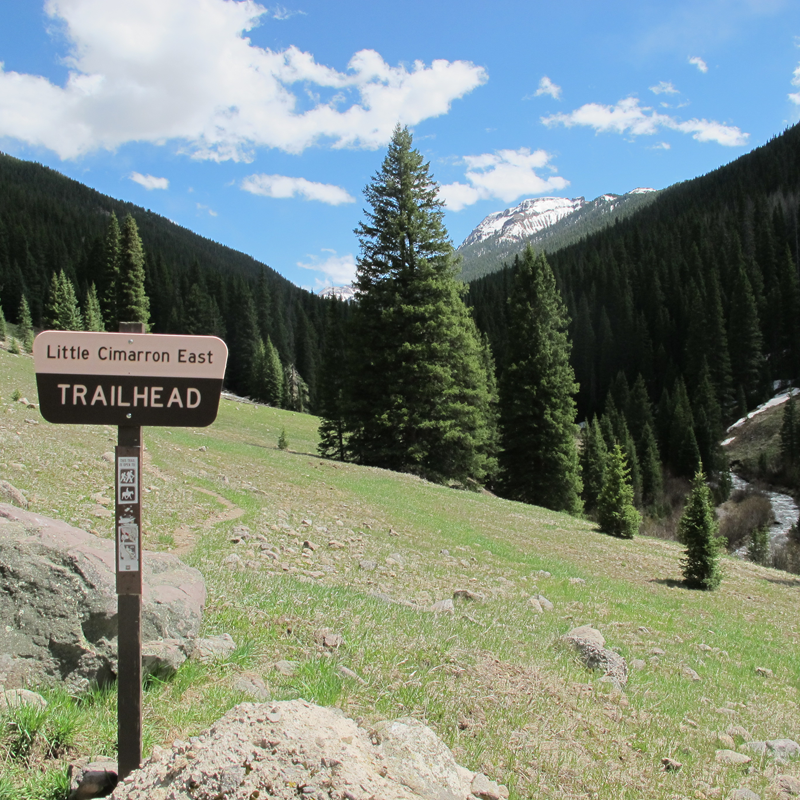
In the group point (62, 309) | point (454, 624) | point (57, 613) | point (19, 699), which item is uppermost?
point (62, 309)

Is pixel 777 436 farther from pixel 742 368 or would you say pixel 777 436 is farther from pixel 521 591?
pixel 521 591

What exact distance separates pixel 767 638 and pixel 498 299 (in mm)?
122847

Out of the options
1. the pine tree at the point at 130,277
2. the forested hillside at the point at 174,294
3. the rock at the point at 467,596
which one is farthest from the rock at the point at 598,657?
the forested hillside at the point at 174,294

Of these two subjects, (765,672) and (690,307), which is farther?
(690,307)

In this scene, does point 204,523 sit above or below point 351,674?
above

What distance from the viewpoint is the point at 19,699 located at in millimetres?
3270

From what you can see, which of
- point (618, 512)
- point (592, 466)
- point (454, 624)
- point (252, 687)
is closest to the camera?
point (252, 687)

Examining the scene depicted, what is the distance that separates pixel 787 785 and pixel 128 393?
559 centimetres

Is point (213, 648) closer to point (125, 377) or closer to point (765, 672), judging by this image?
point (125, 377)

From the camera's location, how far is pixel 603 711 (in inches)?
199

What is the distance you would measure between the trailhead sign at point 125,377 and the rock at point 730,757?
496cm

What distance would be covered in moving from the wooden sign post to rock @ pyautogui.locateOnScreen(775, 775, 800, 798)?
474 cm

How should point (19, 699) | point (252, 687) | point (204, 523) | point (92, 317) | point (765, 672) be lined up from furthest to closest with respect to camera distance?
point (92, 317)
point (204, 523)
point (765, 672)
point (252, 687)
point (19, 699)

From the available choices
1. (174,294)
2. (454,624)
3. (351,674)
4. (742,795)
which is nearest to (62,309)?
(174,294)
